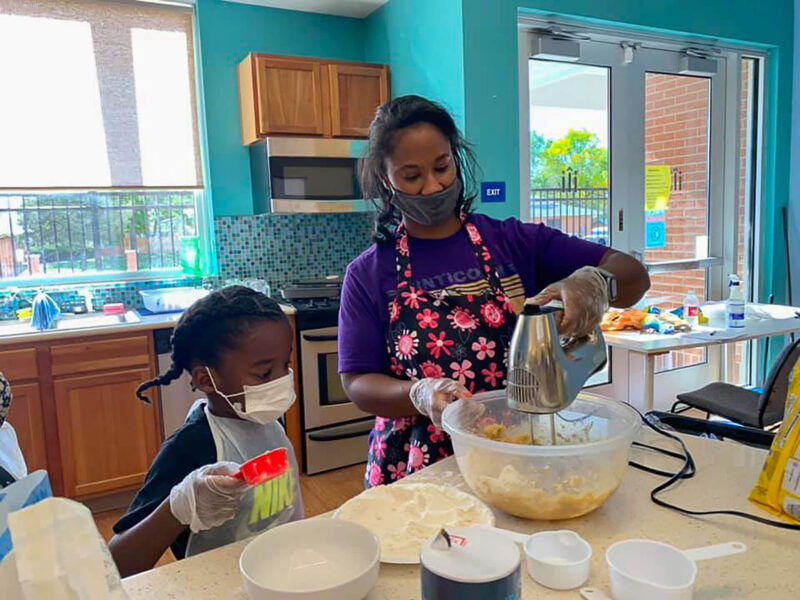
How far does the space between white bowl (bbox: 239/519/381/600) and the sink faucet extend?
115 inches

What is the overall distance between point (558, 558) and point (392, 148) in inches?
36.2

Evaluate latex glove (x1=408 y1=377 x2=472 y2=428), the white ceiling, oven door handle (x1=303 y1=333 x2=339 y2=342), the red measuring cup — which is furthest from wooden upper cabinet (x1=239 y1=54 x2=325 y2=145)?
the red measuring cup

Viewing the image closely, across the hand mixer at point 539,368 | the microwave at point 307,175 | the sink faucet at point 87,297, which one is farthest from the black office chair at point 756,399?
the sink faucet at point 87,297

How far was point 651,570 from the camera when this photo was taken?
724 millimetres

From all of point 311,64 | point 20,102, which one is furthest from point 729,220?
point 20,102

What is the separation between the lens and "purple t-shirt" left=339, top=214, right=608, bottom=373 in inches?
53.1

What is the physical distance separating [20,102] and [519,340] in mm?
3248

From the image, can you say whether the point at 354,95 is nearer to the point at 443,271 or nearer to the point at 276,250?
the point at 276,250

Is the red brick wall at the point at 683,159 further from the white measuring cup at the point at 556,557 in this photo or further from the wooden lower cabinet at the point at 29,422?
the wooden lower cabinet at the point at 29,422

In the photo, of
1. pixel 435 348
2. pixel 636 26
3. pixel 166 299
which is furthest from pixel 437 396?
pixel 636 26

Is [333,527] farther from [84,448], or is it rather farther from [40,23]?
[40,23]

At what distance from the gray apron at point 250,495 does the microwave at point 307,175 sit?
2124 millimetres

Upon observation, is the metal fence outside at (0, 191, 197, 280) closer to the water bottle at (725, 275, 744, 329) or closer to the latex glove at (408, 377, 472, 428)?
the latex glove at (408, 377, 472, 428)

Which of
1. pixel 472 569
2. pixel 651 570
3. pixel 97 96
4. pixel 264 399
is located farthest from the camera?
pixel 97 96
